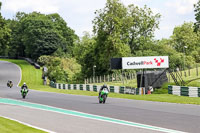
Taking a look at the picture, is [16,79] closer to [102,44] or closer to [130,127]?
[102,44]

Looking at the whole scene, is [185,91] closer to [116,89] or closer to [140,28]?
[116,89]

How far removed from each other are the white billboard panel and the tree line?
21.7m

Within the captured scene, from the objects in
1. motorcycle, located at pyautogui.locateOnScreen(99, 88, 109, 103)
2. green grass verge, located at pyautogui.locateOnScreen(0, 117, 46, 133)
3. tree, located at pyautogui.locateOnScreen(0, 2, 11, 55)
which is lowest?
green grass verge, located at pyautogui.locateOnScreen(0, 117, 46, 133)

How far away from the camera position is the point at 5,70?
251 feet

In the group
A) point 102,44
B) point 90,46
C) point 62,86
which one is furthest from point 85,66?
point 62,86

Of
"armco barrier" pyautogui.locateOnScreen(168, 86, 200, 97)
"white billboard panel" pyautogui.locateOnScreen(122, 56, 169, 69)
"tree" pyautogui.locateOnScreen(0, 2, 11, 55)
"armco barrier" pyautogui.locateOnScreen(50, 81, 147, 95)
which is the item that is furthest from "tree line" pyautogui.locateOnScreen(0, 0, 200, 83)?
"armco barrier" pyautogui.locateOnScreen(168, 86, 200, 97)

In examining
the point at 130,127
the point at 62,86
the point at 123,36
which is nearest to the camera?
the point at 130,127

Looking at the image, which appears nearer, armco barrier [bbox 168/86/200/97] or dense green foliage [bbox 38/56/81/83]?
armco barrier [bbox 168/86/200/97]

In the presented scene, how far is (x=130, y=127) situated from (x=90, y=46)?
6635cm

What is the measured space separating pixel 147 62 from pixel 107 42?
91.8 feet

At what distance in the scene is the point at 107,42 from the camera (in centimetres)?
6450

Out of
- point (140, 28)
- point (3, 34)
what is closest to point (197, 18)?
point (140, 28)

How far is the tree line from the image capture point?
213ft

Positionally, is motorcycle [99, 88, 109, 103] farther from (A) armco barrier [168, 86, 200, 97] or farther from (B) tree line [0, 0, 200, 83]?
(B) tree line [0, 0, 200, 83]
